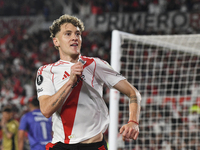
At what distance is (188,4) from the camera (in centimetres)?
1248

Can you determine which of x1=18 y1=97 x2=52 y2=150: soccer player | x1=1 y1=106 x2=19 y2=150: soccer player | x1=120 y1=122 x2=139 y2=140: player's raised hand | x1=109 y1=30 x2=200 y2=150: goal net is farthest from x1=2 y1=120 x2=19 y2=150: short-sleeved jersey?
x1=120 y1=122 x2=139 y2=140: player's raised hand

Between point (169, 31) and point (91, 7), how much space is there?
13.8 ft

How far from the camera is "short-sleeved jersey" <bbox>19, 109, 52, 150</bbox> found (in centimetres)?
474

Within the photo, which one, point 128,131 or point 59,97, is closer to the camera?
point 128,131

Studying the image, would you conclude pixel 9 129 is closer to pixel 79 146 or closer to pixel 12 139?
pixel 12 139

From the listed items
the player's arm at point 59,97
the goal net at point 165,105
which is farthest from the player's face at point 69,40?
the goal net at point 165,105

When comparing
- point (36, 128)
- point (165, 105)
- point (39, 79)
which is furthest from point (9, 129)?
point (39, 79)

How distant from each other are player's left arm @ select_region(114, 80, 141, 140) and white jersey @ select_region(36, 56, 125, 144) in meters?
0.08

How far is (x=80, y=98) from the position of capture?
2.29 meters

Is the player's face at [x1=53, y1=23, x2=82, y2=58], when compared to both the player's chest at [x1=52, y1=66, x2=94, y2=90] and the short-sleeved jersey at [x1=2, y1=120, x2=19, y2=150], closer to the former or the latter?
the player's chest at [x1=52, y1=66, x2=94, y2=90]

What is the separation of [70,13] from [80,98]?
12.7 meters

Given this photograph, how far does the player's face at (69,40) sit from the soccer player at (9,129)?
4174 millimetres

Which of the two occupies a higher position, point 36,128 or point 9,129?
point 36,128

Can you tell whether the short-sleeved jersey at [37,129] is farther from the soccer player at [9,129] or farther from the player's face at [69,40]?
the player's face at [69,40]
